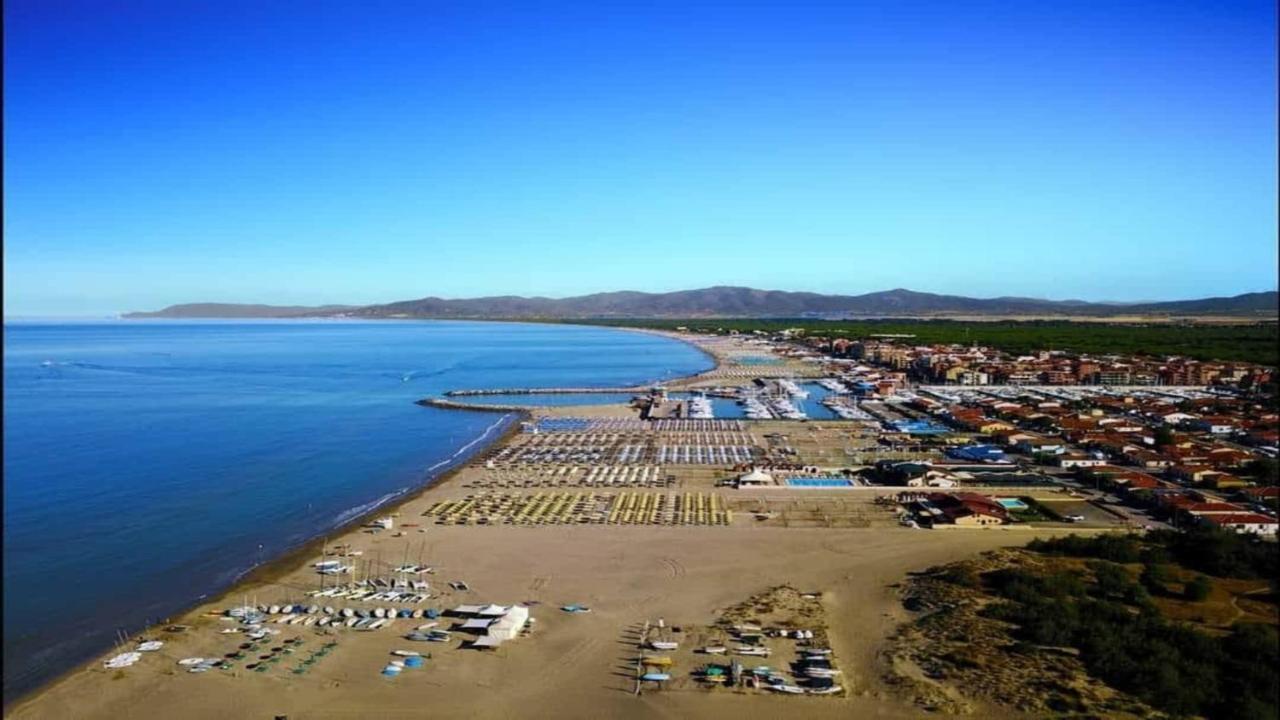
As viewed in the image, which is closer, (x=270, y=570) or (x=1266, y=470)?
(x=270, y=570)

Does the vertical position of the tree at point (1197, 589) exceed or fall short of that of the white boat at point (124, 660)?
it exceeds it

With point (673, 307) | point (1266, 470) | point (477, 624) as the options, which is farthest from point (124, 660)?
point (673, 307)

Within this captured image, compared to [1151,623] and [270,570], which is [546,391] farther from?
[1151,623]

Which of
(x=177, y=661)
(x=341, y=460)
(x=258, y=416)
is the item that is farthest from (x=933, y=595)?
(x=258, y=416)

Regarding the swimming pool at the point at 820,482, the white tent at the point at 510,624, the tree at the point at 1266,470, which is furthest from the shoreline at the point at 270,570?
the tree at the point at 1266,470

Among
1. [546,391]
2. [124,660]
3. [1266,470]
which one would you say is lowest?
[124,660]

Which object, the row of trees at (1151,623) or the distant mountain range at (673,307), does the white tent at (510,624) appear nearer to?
the row of trees at (1151,623)
